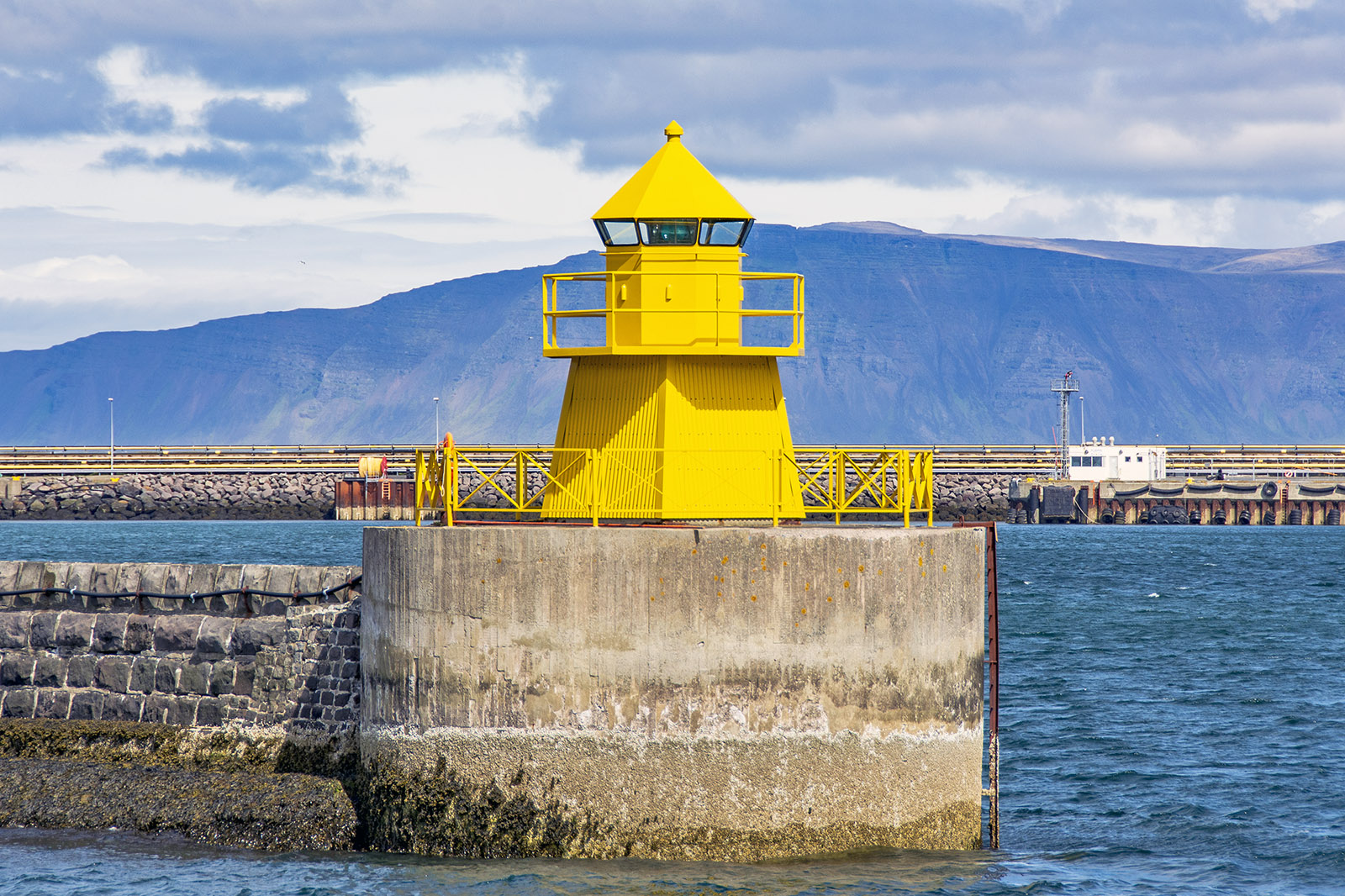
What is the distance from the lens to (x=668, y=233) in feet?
52.2

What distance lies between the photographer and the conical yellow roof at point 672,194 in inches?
620

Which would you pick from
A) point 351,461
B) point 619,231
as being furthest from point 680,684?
point 351,461

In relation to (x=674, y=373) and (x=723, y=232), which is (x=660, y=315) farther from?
(x=723, y=232)

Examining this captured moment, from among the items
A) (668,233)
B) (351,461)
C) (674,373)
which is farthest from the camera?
(351,461)

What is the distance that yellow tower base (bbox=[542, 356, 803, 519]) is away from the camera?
50.2 ft

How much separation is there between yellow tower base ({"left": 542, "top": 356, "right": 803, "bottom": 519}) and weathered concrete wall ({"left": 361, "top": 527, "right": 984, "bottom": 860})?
1.52 m

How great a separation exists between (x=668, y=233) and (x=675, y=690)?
4.83m

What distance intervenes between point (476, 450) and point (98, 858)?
17.1 feet

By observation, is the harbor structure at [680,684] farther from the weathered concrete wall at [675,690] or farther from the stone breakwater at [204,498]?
the stone breakwater at [204,498]

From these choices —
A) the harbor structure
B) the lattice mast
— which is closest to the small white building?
the lattice mast

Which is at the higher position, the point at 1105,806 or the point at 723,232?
the point at 723,232

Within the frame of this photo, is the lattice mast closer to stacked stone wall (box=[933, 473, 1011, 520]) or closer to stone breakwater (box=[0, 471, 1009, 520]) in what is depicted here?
stacked stone wall (box=[933, 473, 1011, 520])

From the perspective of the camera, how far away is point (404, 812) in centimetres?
1423

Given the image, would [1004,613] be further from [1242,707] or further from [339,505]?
[339,505]
